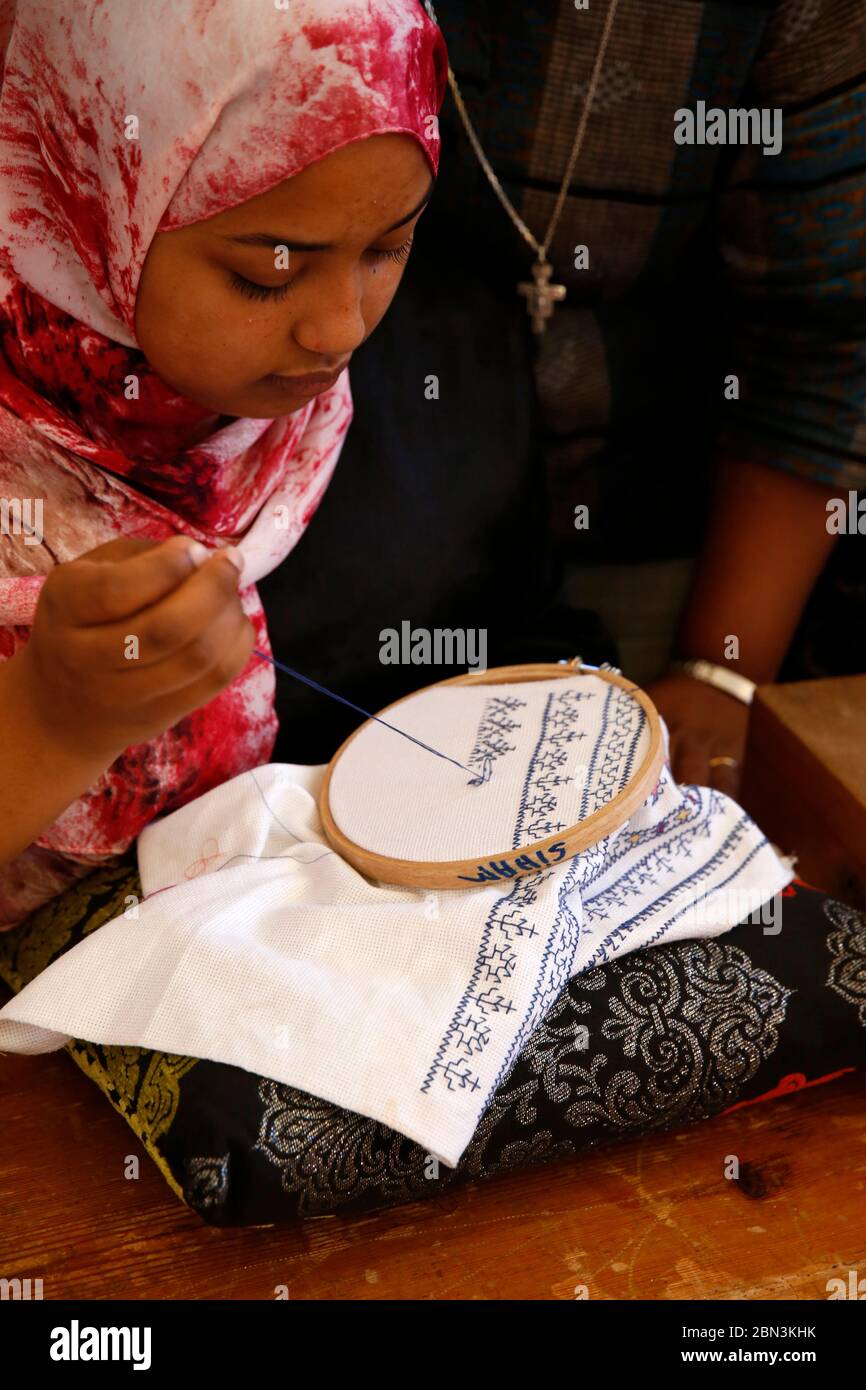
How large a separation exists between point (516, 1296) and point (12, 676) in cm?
45

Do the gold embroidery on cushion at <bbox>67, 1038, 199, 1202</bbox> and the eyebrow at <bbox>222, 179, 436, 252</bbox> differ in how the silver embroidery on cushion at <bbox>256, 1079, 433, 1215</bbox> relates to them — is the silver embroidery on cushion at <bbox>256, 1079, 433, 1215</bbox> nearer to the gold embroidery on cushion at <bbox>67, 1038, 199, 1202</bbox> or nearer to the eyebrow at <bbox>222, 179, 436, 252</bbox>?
the gold embroidery on cushion at <bbox>67, 1038, 199, 1202</bbox>

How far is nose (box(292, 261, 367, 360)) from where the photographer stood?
0.71 metres

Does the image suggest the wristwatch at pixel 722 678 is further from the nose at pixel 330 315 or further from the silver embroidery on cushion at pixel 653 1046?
the nose at pixel 330 315

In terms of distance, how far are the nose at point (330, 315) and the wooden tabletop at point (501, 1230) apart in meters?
0.51

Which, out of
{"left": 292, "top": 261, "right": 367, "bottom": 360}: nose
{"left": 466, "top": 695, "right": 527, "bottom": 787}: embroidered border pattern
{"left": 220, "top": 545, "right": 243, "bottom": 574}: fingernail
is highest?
{"left": 292, "top": 261, "right": 367, "bottom": 360}: nose

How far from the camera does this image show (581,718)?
0.86m

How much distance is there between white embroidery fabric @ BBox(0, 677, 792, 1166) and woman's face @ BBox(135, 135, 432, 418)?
295 millimetres

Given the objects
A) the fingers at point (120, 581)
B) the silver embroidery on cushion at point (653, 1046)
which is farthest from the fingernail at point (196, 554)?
the silver embroidery on cushion at point (653, 1046)

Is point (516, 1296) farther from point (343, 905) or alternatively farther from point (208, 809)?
point (208, 809)

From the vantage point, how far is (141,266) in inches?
28.0

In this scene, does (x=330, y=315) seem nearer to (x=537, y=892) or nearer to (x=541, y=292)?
(x=537, y=892)

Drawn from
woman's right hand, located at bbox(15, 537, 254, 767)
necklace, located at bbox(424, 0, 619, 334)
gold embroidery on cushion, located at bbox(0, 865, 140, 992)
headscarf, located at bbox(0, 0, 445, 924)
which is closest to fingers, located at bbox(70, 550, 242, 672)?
woman's right hand, located at bbox(15, 537, 254, 767)

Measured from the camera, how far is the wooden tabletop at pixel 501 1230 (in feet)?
2.26

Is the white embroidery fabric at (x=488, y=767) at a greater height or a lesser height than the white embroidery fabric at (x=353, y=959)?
greater
